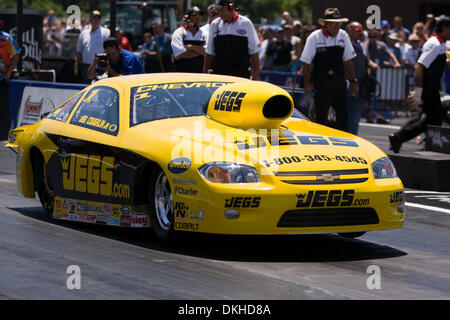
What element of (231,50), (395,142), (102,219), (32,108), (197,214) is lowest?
(32,108)

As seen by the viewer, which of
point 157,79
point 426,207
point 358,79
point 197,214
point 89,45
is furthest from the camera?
point 89,45

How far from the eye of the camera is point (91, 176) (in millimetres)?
9266

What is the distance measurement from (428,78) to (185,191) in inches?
282

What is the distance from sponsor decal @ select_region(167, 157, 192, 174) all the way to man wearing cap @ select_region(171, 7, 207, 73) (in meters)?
8.87

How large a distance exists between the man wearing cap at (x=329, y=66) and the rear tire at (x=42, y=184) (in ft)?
16.4

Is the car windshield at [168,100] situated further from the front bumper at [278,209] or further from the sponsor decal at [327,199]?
the sponsor decal at [327,199]

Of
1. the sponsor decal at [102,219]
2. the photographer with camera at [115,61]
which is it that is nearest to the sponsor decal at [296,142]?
the sponsor decal at [102,219]

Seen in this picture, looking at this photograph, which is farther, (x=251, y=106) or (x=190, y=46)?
(x=190, y=46)

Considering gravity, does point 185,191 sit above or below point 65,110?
below

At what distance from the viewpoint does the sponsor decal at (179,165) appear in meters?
8.23

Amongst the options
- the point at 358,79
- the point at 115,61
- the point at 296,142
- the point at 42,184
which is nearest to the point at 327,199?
the point at 296,142

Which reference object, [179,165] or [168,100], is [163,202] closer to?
[179,165]
